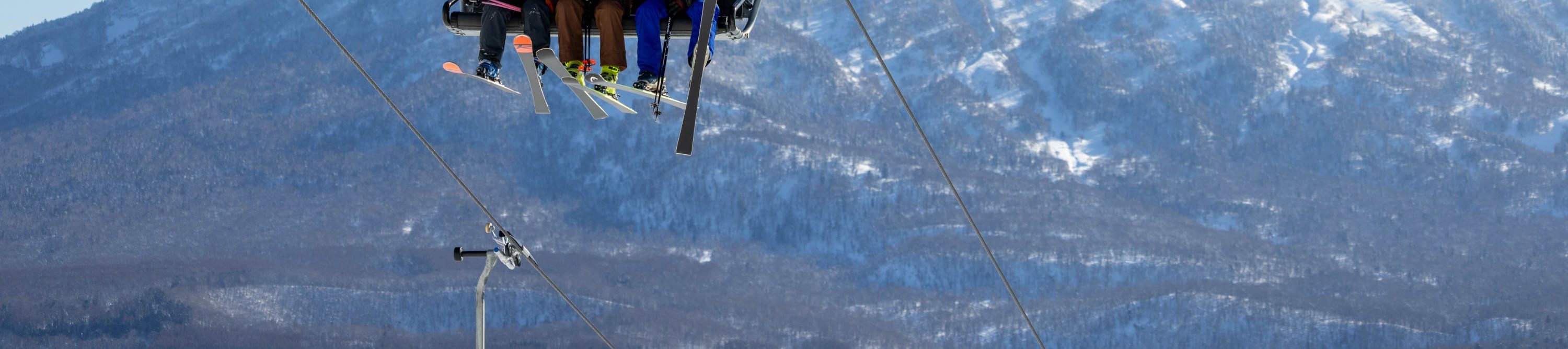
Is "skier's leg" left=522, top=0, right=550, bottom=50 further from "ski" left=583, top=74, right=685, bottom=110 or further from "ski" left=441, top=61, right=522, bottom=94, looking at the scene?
"ski" left=583, top=74, right=685, bottom=110

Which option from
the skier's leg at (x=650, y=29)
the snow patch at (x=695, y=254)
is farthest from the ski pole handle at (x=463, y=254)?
the snow patch at (x=695, y=254)

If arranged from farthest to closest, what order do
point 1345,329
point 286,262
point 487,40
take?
point 286,262, point 1345,329, point 487,40

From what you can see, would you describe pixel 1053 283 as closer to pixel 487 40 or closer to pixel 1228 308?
pixel 1228 308

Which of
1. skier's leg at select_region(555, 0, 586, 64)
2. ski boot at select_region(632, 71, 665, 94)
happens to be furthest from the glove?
skier's leg at select_region(555, 0, 586, 64)

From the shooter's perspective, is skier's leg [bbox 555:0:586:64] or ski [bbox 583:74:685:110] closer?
ski [bbox 583:74:685:110]

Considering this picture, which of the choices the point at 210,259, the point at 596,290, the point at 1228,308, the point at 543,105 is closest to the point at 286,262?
the point at 210,259

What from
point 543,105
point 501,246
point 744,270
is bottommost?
point 744,270

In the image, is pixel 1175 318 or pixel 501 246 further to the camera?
pixel 1175 318
